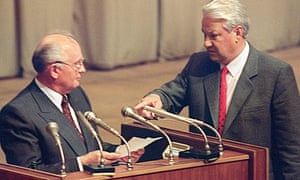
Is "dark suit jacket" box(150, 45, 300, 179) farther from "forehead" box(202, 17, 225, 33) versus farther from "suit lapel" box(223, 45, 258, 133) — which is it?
"forehead" box(202, 17, 225, 33)

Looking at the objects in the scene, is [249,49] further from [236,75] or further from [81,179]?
[81,179]

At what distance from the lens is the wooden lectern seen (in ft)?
14.7

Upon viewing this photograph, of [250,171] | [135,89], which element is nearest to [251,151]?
[250,171]

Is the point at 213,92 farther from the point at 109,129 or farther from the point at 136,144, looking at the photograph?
the point at 109,129

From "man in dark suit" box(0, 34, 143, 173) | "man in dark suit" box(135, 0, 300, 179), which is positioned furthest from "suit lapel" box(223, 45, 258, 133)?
"man in dark suit" box(0, 34, 143, 173)

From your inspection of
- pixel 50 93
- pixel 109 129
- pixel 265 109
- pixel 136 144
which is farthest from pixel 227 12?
pixel 109 129

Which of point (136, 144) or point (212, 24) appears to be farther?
point (212, 24)

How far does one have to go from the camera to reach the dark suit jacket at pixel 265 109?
540cm

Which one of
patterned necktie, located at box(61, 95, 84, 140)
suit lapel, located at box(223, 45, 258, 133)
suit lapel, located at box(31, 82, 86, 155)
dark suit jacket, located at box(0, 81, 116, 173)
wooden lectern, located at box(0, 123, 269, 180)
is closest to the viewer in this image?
wooden lectern, located at box(0, 123, 269, 180)

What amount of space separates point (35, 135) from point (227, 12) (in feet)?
3.76

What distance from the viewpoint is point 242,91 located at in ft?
18.0

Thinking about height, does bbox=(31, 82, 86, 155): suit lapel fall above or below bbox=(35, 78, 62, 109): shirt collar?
below

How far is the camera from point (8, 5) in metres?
10.5

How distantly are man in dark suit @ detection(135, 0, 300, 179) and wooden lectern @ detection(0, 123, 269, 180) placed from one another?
13.6 inches
